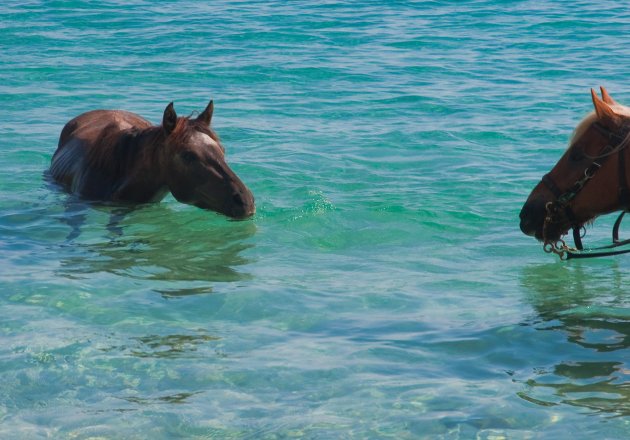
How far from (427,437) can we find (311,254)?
11.4 ft

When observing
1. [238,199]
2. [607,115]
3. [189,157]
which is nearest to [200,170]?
[189,157]

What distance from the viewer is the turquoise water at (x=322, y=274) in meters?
4.75

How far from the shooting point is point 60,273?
7012 millimetres

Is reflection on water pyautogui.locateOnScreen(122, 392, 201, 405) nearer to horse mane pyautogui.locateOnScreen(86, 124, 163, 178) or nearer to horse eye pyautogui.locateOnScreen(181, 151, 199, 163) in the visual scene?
horse eye pyautogui.locateOnScreen(181, 151, 199, 163)

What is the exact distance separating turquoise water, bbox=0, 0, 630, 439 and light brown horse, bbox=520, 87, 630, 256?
21.3 inches

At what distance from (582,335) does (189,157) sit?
11.8ft

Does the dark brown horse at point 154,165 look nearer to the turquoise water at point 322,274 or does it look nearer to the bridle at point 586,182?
the turquoise water at point 322,274

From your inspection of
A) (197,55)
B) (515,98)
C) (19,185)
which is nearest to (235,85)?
(197,55)

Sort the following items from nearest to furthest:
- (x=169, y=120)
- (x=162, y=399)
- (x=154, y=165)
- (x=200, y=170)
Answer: (x=162, y=399) → (x=200, y=170) → (x=169, y=120) → (x=154, y=165)

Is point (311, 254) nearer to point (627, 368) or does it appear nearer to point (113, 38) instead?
point (627, 368)

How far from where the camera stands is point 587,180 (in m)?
5.95

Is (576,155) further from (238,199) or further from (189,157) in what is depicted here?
(189,157)

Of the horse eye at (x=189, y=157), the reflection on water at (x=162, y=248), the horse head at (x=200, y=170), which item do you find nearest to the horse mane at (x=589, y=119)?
the reflection on water at (x=162, y=248)

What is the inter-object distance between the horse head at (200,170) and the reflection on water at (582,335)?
2200 millimetres
